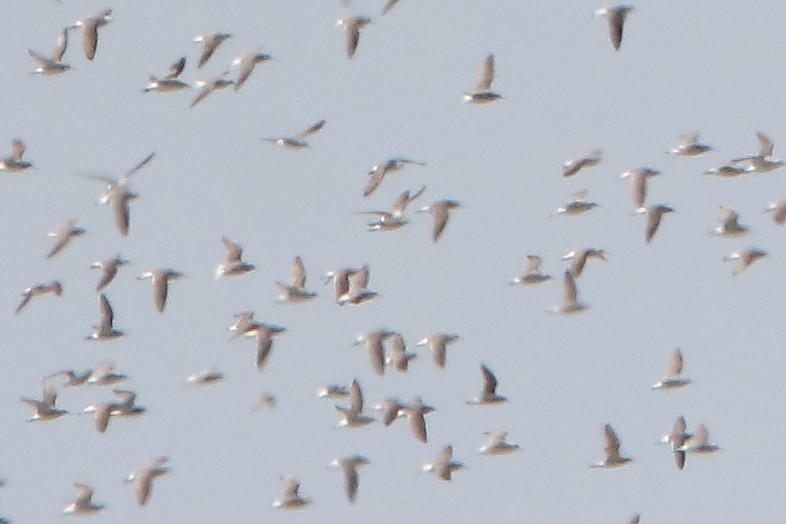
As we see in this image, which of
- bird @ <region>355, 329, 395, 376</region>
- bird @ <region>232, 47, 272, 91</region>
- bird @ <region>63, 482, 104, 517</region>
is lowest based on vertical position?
bird @ <region>63, 482, 104, 517</region>

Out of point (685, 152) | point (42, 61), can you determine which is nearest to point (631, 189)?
point (685, 152)

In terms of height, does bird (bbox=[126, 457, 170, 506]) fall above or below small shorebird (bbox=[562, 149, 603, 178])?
below

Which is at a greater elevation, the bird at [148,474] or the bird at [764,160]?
the bird at [764,160]

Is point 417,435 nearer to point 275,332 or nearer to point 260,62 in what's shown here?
A: point 275,332

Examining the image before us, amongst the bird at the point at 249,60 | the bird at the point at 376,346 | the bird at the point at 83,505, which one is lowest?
the bird at the point at 83,505
